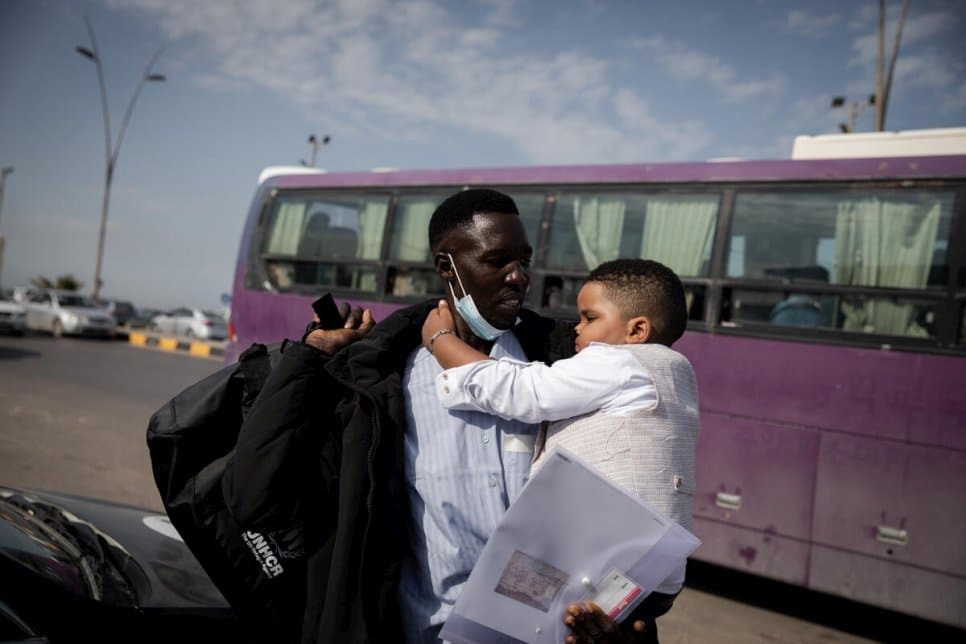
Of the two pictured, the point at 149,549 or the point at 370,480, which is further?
the point at 149,549

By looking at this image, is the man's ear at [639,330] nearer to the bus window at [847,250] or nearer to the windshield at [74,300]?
the bus window at [847,250]

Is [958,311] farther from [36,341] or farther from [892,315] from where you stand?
[36,341]

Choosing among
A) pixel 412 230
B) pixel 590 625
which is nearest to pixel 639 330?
pixel 590 625

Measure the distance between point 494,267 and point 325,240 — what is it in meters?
5.80

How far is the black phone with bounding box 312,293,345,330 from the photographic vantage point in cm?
157

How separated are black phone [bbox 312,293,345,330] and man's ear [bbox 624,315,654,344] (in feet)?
2.10

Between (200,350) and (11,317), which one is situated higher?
(11,317)

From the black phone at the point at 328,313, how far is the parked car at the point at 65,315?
70.5 feet

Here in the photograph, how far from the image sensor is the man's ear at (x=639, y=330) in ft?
5.27

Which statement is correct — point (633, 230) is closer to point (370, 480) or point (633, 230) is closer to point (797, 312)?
point (797, 312)

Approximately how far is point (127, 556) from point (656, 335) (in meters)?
1.82

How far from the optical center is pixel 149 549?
246 centimetres

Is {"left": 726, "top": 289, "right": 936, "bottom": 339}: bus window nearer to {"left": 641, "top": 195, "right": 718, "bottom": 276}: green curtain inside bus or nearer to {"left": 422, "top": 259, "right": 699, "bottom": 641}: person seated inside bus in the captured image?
{"left": 641, "top": 195, "right": 718, "bottom": 276}: green curtain inside bus

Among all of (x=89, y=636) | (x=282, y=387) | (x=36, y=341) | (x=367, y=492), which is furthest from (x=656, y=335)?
(x=36, y=341)
